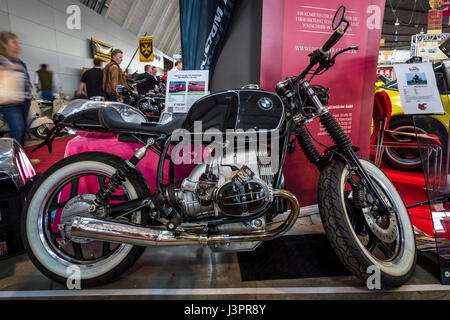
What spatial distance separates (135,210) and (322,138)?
181 cm

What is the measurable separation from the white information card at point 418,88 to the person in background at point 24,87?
3.71 m

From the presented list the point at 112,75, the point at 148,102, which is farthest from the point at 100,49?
the point at 148,102

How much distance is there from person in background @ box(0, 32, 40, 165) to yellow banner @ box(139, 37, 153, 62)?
4942mm

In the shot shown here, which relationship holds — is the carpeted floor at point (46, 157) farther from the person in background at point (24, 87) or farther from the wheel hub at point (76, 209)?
the wheel hub at point (76, 209)

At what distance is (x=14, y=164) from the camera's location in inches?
69.1

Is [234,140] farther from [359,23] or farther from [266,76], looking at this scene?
[359,23]

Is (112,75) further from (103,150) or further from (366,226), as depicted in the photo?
(366,226)

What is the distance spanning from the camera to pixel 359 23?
2.23m

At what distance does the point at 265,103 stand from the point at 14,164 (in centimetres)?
184

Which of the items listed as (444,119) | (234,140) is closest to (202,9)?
(234,140)

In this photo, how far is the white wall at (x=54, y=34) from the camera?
Result: 5895 mm

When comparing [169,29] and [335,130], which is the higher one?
[169,29]

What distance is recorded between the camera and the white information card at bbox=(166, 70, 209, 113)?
2281mm

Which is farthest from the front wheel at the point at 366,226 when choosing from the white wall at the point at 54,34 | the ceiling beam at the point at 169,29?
the ceiling beam at the point at 169,29
